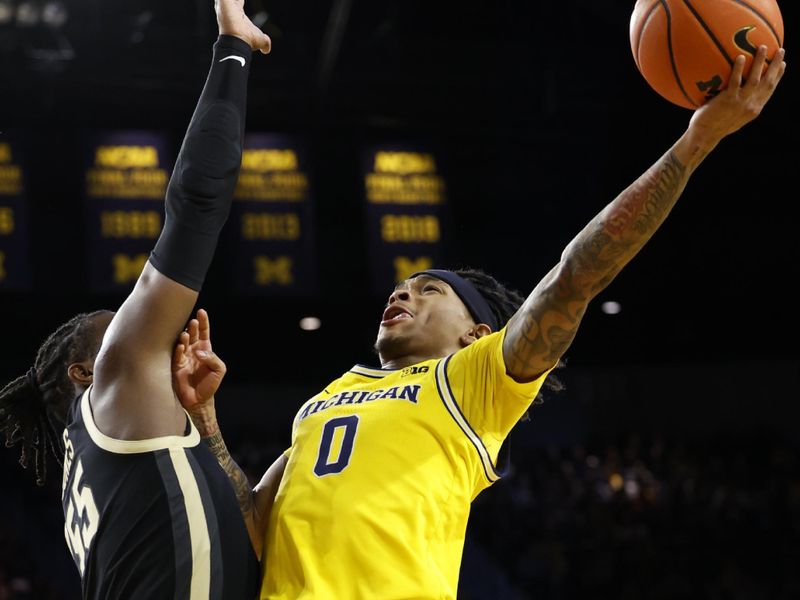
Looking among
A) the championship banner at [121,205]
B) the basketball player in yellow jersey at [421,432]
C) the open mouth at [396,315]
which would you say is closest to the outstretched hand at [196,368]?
the basketball player in yellow jersey at [421,432]

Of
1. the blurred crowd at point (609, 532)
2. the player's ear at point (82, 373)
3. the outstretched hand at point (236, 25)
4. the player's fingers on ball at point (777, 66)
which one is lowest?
the blurred crowd at point (609, 532)

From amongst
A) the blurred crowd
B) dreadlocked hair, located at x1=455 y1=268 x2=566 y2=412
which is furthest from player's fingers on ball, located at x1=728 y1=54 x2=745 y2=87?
the blurred crowd

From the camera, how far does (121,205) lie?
784 cm

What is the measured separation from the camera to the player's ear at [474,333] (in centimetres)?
313

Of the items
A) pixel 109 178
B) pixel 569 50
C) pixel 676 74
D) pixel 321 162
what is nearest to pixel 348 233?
pixel 321 162

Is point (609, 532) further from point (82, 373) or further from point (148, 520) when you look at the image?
point (148, 520)

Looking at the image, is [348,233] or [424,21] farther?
[424,21]

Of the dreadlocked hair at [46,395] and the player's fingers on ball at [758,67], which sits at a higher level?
the player's fingers on ball at [758,67]

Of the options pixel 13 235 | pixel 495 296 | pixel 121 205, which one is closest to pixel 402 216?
pixel 121 205

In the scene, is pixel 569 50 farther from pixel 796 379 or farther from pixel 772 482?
pixel 796 379

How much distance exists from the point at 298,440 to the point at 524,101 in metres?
7.56

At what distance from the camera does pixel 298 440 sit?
9.39 feet

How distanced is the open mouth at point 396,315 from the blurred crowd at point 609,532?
21.5 feet

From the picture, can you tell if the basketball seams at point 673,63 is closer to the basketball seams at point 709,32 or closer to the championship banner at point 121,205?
the basketball seams at point 709,32
